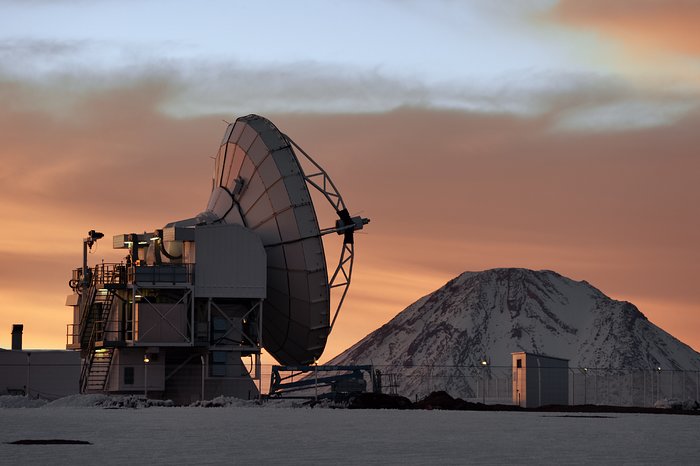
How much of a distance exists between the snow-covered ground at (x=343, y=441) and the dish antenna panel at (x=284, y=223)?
97.8 ft

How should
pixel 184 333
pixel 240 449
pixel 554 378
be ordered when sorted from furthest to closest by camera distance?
pixel 554 378 → pixel 184 333 → pixel 240 449

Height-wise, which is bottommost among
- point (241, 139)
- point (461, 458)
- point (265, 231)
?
point (461, 458)

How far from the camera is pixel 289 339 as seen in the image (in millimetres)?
92750

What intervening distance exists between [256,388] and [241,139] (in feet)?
56.5

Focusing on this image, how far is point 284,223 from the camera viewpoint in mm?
88125

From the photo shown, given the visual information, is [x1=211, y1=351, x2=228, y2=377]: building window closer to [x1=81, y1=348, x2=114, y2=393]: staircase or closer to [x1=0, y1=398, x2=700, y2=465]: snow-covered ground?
[x1=81, y1=348, x2=114, y2=393]: staircase

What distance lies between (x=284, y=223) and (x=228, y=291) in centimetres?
681

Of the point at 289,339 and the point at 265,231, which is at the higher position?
the point at 265,231

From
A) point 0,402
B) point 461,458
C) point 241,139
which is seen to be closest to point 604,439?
point 461,458

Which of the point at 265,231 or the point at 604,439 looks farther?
the point at 265,231

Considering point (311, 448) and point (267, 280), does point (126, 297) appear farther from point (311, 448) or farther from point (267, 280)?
point (311, 448)

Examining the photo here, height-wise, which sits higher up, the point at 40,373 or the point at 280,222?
the point at 280,222

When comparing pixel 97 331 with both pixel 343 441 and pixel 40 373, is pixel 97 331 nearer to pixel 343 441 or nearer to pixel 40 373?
pixel 40 373

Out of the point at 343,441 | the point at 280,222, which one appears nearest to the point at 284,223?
the point at 280,222
